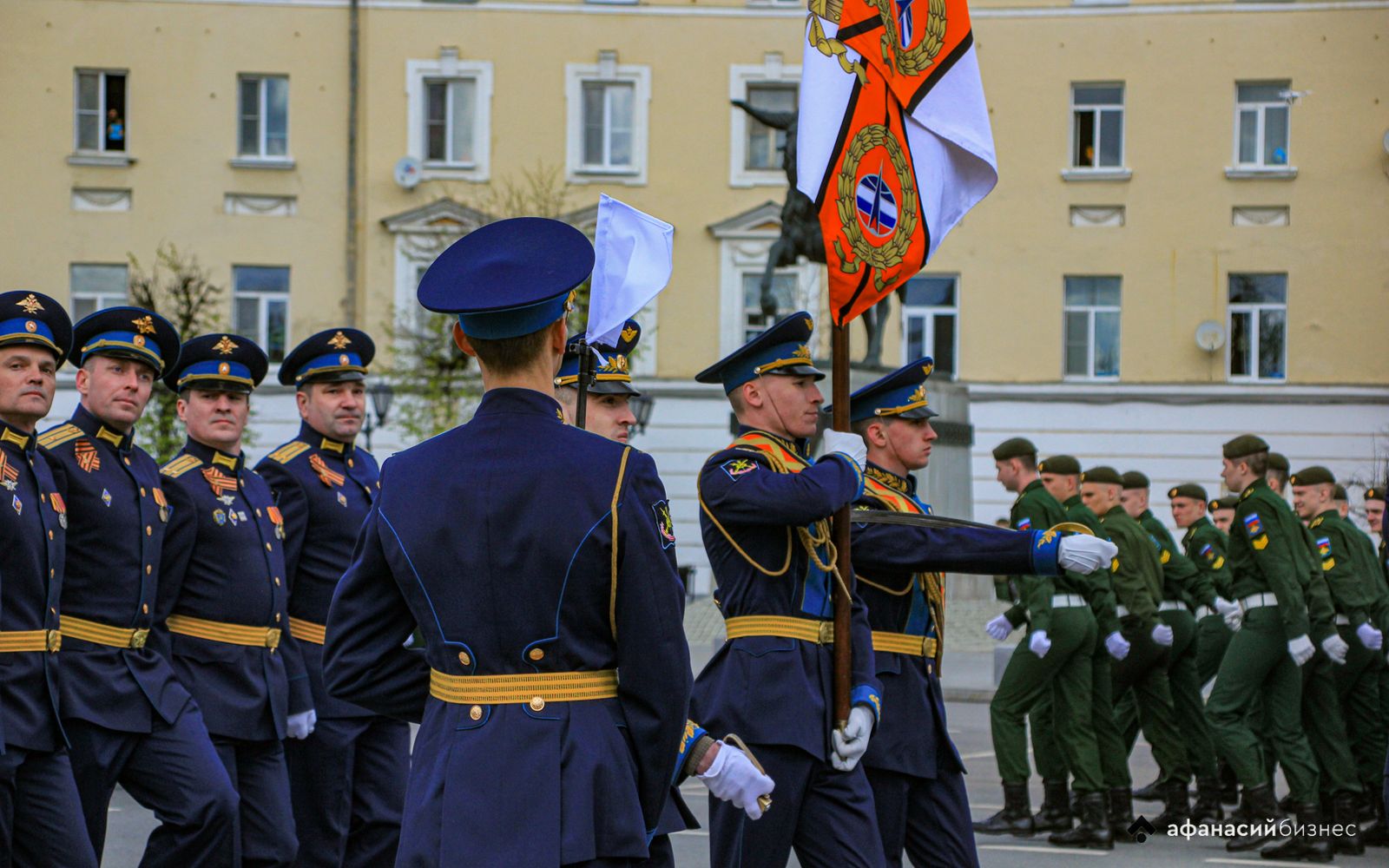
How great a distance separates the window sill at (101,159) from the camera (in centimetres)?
3269

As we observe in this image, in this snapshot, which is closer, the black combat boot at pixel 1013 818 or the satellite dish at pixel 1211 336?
the black combat boot at pixel 1013 818

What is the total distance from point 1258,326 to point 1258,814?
22814mm

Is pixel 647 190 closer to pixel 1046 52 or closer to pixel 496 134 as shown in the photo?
pixel 496 134

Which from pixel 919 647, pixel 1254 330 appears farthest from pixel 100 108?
pixel 919 647

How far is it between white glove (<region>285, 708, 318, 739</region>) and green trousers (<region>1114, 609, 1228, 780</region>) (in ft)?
17.8

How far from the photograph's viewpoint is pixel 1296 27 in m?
31.5

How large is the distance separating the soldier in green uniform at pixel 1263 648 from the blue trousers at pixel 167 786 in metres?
5.98

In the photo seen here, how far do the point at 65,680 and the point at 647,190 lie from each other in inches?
1074

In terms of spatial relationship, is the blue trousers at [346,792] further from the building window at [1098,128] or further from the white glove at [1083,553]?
the building window at [1098,128]

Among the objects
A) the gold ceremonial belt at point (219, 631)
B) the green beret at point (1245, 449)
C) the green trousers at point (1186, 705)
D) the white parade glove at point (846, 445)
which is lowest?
the green trousers at point (1186, 705)

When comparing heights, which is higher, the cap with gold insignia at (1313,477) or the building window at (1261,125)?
the building window at (1261,125)

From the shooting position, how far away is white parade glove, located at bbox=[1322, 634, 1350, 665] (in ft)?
34.6

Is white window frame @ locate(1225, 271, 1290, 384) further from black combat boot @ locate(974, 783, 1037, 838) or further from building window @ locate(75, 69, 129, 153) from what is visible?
black combat boot @ locate(974, 783, 1037, 838)

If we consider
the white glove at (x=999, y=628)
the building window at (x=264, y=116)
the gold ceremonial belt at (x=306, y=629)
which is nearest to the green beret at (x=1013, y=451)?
the white glove at (x=999, y=628)
